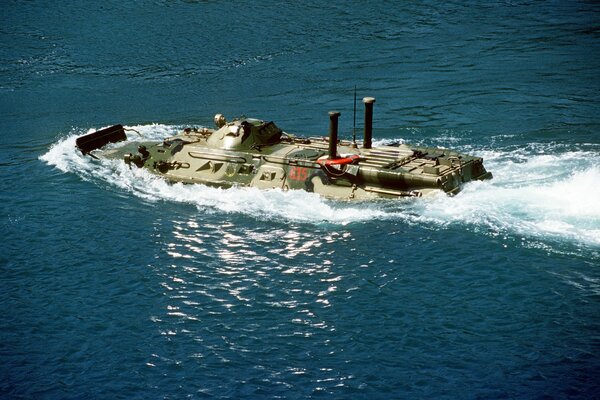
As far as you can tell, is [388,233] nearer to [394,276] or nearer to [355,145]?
[394,276]

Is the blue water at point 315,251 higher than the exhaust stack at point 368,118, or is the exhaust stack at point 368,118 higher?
the exhaust stack at point 368,118

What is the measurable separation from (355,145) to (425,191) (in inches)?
247

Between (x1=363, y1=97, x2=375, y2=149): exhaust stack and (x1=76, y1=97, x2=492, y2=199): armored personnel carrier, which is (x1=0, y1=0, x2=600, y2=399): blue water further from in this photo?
(x1=363, y1=97, x2=375, y2=149): exhaust stack

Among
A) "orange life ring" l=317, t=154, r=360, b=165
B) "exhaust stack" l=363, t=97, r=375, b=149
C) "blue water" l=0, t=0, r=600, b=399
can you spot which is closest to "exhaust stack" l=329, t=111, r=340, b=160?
"orange life ring" l=317, t=154, r=360, b=165

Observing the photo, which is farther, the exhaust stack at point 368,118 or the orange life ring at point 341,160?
the exhaust stack at point 368,118

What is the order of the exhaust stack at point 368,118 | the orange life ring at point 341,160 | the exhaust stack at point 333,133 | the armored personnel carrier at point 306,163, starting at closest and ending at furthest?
1. the armored personnel carrier at point 306,163
2. the exhaust stack at point 333,133
3. the orange life ring at point 341,160
4. the exhaust stack at point 368,118

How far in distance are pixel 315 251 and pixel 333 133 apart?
700 centimetres

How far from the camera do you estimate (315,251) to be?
33844mm

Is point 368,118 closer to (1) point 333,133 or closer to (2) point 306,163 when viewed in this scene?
(1) point 333,133

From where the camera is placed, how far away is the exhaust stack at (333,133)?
1481 inches

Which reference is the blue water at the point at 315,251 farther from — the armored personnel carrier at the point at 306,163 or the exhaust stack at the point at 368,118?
the exhaust stack at the point at 368,118

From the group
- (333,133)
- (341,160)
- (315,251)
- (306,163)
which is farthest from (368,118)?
(315,251)

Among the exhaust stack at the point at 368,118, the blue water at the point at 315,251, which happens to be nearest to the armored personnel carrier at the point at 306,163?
the exhaust stack at the point at 368,118

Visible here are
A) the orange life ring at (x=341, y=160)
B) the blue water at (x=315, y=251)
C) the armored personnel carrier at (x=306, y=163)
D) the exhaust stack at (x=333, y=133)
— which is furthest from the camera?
the orange life ring at (x=341, y=160)
